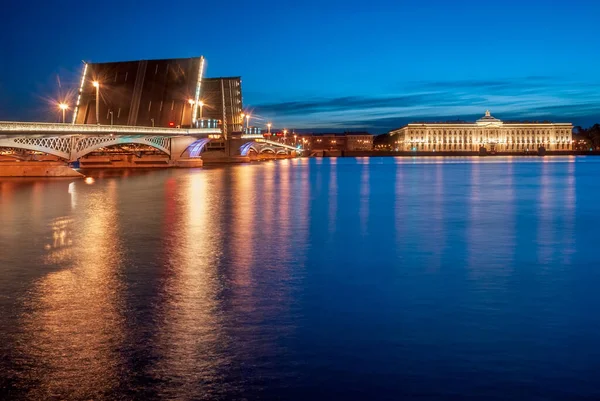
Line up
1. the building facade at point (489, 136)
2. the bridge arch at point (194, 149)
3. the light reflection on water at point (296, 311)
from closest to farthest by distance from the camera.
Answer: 1. the light reflection on water at point (296, 311)
2. the bridge arch at point (194, 149)
3. the building facade at point (489, 136)

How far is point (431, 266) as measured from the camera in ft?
26.6

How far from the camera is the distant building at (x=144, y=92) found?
52.2 meters

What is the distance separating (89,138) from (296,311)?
112 feet

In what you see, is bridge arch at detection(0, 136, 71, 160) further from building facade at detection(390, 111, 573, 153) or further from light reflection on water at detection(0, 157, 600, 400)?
building facade at detection(390, 111, 573, 153)

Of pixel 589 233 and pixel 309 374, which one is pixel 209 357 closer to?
pixel 309 374

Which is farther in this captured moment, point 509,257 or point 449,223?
point 449,223

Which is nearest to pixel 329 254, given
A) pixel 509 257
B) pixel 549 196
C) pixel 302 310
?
pixel 509 257

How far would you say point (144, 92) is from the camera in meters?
52.7

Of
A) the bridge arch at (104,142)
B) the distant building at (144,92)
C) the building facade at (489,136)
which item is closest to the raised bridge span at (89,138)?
the bridge arch at (104,142)

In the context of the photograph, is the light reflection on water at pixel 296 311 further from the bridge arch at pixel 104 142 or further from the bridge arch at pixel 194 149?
the bridge arch at pixel 194 149

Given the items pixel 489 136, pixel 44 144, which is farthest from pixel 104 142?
pixel 489 136

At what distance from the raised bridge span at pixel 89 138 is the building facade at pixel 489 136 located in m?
80.1

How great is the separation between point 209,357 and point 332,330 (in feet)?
3.44

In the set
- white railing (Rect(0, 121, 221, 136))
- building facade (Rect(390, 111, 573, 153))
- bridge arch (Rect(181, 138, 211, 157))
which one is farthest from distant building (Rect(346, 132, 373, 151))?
white railing (Rect(0, 121, 221, 136))
